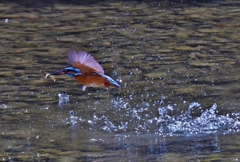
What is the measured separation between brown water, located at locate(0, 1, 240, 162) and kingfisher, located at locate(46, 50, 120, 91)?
0.37m

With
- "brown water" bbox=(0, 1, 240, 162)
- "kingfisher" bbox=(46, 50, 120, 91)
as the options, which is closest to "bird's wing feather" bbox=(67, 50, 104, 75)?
"kingfisher" bbox=(46, 50, 120, 91)

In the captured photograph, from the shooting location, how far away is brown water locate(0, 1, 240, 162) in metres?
3.95

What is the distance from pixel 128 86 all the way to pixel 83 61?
57.6 inches

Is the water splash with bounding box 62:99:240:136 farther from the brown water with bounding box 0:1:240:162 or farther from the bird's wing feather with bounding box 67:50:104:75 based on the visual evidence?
the bird's wing feather with bounding box 67:50:104:75

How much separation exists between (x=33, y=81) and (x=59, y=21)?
9.15ft

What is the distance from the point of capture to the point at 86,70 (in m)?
4.16

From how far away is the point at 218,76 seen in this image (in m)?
5.67

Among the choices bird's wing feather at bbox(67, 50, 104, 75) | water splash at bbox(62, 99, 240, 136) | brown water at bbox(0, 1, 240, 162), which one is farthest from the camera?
water splash at bbox(62, 99, 240, 136)

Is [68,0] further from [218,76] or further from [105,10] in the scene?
[218,76]

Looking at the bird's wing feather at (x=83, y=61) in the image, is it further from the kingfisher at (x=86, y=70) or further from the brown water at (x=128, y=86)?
the brown water at (x=128, y=86)

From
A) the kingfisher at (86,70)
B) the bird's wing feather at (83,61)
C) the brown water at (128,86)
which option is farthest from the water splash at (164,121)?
the bird's wing feather at (83,61)

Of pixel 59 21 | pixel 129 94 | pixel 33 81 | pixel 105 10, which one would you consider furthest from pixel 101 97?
pixel 105 10

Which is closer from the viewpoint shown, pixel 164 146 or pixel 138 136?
pixel 164 146

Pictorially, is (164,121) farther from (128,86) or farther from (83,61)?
(128,86)
